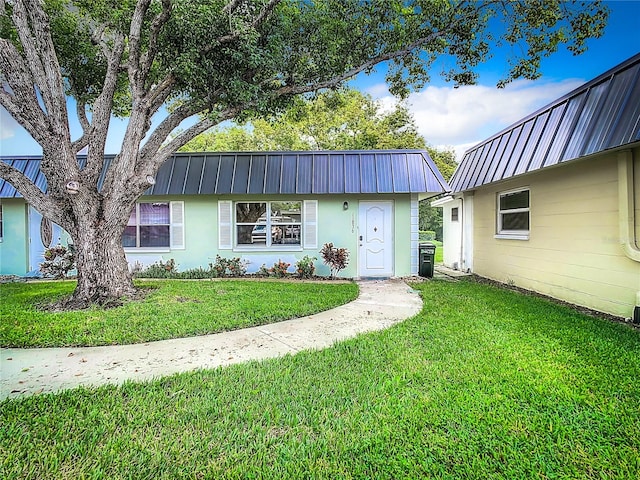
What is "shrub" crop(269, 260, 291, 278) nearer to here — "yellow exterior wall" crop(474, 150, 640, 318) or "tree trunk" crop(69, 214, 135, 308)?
"tree trunk" crop(69, 214, 135, 308)

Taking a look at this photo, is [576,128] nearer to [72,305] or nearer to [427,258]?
[427,258]

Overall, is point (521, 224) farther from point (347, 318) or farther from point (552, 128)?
point (347, 318)

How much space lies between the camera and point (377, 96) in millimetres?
20672

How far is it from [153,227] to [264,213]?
318cm

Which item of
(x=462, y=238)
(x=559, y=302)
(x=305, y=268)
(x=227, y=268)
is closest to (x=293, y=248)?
(x=305, y=268)

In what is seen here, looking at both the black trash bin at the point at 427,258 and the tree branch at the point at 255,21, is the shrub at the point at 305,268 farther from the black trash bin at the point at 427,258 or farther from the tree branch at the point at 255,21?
the tree branch at the point at 255,21

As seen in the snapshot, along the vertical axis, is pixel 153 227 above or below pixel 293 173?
below

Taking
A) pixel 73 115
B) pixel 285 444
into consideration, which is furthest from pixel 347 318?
pixel 73 115

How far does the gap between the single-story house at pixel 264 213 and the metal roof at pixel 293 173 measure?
27 mm

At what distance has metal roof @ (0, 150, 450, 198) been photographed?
8516mm

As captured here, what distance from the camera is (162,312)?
5.16 meters

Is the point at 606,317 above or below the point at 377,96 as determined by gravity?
below

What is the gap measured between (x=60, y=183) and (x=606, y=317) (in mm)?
9158

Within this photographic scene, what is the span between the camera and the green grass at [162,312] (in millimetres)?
4126
